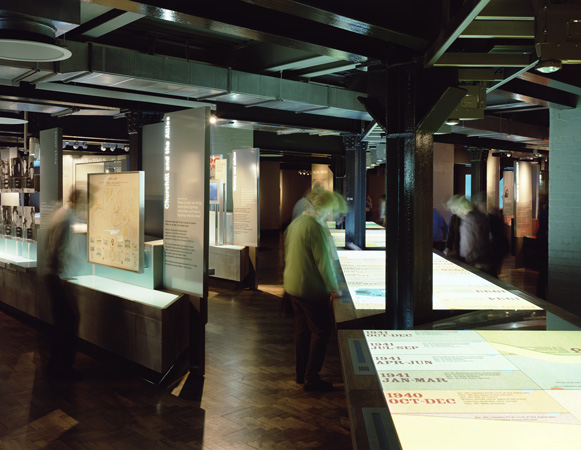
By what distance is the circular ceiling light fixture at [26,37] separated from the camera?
3957mm

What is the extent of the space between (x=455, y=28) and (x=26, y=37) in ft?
9.81

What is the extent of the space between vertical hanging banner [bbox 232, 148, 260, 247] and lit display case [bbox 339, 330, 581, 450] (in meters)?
7.30

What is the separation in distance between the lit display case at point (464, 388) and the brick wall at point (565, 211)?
187 inches

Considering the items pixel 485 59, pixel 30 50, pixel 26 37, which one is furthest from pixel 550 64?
pixel 30 50

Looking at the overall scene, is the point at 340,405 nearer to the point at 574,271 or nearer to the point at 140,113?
the point at 574,271

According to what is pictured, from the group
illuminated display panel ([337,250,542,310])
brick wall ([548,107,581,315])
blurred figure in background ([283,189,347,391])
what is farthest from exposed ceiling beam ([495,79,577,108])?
blurred figure in background ([283,189,347,391])

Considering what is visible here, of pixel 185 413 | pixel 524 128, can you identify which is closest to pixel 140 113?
pixel 185 413

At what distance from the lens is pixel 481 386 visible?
2.24 meters

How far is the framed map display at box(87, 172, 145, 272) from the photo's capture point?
5.55 m

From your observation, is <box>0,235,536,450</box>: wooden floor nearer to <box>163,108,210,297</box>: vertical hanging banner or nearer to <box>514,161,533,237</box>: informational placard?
<box>163,108,210,297</box>: vertical hanging banner

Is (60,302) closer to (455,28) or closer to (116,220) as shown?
(116,220)

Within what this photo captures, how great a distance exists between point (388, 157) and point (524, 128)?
790cm

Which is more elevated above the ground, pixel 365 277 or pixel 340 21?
pixel 340 21

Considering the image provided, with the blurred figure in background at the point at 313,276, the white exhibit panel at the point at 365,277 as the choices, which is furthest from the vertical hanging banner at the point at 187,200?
the white exhibit panel at the point at 365,277
